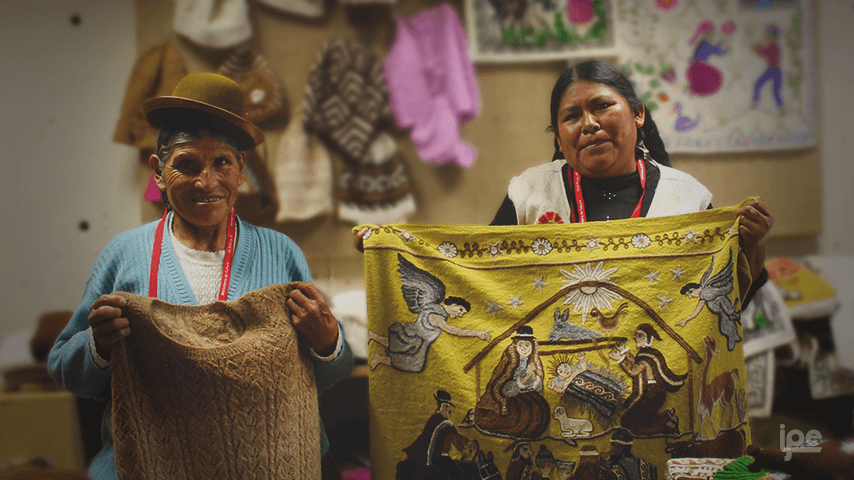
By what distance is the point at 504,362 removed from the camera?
1.38 metres

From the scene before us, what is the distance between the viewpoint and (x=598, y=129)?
1392mm

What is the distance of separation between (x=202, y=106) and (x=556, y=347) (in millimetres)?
1005

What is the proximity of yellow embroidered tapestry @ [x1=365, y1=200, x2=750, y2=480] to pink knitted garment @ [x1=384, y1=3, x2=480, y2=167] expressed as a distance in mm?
1139

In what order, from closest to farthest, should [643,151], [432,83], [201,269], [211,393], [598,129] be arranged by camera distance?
1. [211,393]
2. [201,269]
3. [598,129]
4. [643,151]
5. [432,83]

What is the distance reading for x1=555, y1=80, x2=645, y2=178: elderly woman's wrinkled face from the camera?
4.58ft

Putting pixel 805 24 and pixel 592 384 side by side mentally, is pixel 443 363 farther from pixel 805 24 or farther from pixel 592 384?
pixel 805 24

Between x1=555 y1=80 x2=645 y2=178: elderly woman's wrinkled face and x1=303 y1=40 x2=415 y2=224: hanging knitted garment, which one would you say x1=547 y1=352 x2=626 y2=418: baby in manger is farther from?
x1=303 y1=40 x2=415 y2=224: hanging knitted garment

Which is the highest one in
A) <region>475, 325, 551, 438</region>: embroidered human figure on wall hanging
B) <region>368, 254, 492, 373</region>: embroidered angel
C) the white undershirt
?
the white undershirt

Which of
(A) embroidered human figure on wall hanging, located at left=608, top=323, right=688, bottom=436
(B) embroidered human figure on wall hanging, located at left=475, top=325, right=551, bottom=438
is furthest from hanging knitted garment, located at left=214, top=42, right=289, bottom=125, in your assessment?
(A) embroidered human figure on wall hanging, located at left=608, top=323, right=688, bottom=436

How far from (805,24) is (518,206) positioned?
2.01 m

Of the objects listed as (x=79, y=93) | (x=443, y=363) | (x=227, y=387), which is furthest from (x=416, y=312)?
(x=79, y=93)

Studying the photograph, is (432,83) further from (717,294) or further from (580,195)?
(717,294)

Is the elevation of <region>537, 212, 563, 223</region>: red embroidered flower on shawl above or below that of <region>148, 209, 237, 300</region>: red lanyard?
above

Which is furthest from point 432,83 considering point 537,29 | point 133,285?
point 133,285
